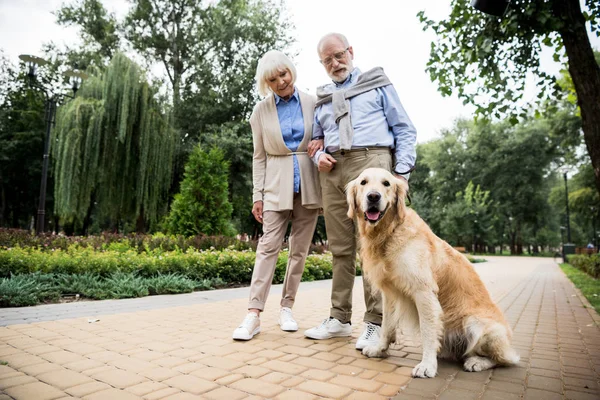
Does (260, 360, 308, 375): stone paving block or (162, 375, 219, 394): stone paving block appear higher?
(162, 375, 219, 394): stone paving block

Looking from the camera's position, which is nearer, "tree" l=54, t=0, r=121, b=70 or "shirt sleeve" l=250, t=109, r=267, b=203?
"shirt sleeve" l=250, t=109, r=267, b=203

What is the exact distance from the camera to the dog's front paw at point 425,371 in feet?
7.92

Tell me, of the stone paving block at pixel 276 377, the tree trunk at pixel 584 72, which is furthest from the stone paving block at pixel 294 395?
the tree trunk at pixel 584 72

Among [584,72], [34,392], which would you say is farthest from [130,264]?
[584,72]

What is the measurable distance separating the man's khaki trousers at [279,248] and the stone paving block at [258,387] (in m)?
1.23

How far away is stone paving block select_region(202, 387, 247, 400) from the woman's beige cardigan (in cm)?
183

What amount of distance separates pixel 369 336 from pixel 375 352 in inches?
9.3

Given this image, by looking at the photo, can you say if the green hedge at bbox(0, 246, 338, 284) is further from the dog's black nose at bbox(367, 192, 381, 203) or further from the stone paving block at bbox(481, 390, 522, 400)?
the stone paving block at bbox(481, 390, 522, 400)

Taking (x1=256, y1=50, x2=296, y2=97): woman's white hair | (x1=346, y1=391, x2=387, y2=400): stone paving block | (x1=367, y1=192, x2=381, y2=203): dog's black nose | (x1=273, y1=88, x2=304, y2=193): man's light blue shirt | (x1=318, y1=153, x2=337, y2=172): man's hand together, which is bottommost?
(x1=346, y1=391, x2=387, y2=400): stone paving block

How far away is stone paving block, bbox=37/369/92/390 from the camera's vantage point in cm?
213

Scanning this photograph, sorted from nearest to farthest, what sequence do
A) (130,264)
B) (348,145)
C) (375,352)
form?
(375,352), (348,145), (130,264)

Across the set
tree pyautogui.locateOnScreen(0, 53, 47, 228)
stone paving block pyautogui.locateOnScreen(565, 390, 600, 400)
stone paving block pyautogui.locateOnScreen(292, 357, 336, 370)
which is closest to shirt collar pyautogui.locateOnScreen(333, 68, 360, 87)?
stone paving block pyautogui.locateOnScreen(292, 357, 336, 370)

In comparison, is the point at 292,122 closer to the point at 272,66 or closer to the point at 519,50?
the point at 272,66

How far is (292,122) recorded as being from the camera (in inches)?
149
